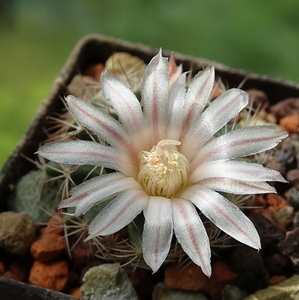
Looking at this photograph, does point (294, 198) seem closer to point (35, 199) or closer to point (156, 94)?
point (156, 94)

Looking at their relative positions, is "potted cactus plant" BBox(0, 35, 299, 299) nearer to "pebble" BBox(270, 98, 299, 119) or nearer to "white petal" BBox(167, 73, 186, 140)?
"white petal" BBox(167, 73, 186, 140)

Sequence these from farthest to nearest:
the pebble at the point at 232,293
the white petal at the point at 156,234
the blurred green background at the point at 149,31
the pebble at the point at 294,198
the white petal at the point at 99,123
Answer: the blurred green background at the point at 149,31 → the pebble at the point at 294,198 → the pebble at the point at 232,293 → the white petal at the point at 99,123 → the white petal at the point at 156,234

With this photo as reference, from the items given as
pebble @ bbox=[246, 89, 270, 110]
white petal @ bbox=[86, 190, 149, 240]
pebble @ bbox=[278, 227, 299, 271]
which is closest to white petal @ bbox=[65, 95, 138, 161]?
white petal @ bbox=[86, 190, 149, 240]

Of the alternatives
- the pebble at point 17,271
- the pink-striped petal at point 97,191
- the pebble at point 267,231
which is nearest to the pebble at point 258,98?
the pebble at point 267,231

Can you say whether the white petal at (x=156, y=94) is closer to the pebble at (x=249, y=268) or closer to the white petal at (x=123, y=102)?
the white petal at (x=123, y=102)

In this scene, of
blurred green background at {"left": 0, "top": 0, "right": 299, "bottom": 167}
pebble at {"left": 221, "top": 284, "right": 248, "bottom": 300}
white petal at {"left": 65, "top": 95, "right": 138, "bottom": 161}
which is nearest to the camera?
white petal at {"left": 65, "top": 95, "right": 138, "bottom": 161}

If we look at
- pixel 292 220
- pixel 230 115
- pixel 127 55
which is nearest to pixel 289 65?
pixel 127 55
